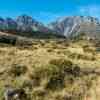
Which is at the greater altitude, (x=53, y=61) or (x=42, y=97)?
(x=53, y=61)

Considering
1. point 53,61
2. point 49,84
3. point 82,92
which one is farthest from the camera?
point 53,61

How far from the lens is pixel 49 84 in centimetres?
1356

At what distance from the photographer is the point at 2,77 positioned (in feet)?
48.6

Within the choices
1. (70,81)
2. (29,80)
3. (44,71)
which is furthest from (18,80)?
(70,81)

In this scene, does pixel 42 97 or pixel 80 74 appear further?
pixel 80 74

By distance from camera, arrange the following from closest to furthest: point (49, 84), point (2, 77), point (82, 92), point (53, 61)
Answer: point (82, 92), point (49, 84), point (2, 77), point (53, 61)

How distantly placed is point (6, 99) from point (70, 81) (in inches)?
145

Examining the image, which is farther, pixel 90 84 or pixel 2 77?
pixel 2 77

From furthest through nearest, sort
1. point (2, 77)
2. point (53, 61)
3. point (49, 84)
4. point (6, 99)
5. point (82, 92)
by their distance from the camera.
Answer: point (53, 61) → point (2, 77) → point (49, 84) → point (82, 92) → point (6, 99)

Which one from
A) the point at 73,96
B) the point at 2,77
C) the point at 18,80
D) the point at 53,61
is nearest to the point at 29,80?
the point at 18,80

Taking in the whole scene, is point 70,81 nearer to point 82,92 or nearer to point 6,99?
point 82,92

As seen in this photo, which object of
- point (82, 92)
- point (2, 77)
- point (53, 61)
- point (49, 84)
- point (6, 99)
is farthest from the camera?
point (53, 61)

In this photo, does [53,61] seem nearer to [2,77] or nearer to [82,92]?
[2,77]

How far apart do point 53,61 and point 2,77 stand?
430cm
